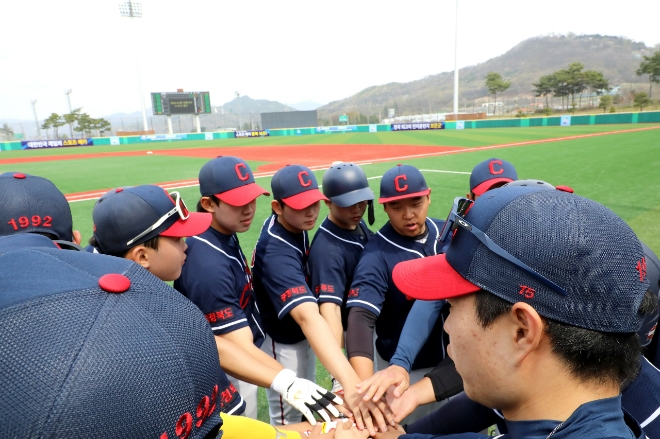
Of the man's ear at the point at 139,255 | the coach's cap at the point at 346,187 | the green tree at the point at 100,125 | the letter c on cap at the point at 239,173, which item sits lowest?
the man's ear at the point at 139,255

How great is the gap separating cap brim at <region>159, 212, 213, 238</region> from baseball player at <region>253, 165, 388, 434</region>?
521 millimetres

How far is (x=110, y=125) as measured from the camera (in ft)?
196

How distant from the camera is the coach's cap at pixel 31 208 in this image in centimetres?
245

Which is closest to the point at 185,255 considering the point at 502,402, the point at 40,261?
the point at 40,261

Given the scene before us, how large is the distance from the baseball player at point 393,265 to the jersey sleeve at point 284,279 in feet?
0.99

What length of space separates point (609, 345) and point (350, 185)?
2.17m

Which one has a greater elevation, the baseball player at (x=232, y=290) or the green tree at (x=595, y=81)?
the green tree at (x=595, y=81)

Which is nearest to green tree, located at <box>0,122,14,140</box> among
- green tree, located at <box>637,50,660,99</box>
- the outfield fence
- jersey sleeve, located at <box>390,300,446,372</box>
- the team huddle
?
the outfield fence

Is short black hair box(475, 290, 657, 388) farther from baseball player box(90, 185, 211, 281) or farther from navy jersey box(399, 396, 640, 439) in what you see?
baseball player box(90, 185, 211, 281)

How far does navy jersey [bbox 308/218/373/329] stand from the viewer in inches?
109

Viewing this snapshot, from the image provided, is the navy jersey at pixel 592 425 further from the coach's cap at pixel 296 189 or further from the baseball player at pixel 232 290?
the coach's cap at pixel 296 189

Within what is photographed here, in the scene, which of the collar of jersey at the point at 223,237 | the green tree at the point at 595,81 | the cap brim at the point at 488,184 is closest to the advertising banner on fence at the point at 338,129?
Answer: the green tree at the point at 595,81

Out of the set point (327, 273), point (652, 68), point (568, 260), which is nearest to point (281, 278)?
point (327, 273)

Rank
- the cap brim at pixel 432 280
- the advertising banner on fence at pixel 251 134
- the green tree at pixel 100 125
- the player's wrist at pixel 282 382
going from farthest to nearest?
the green tree at pixel 100 125 → the advertising banner on fence at pixel 251 134 → the player's wrist at pixel 282 382 → the cap brim at pixel 432 280
